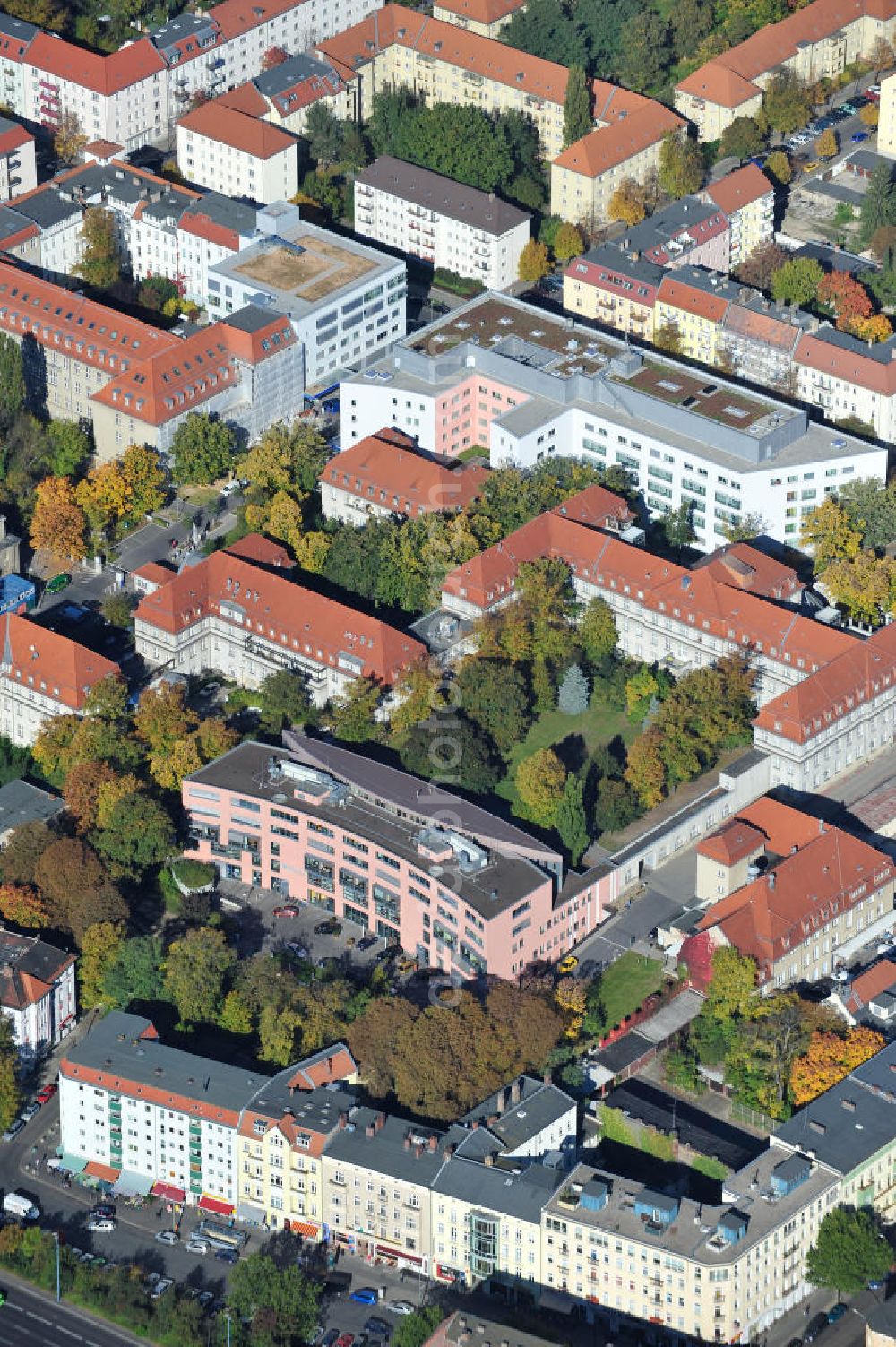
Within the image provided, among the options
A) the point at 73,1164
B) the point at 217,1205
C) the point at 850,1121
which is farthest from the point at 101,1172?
the point at 850,1121

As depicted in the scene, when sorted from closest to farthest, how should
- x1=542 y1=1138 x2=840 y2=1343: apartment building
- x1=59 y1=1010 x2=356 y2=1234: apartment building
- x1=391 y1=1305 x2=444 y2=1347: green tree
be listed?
x1=542 y1=1138 x2=840 y2=1343: apartment building
x1=391 y1=1305 x2=444 y2=1347: green tree
x1=59 y1=1010 x2=356 y2=1234: apartment building

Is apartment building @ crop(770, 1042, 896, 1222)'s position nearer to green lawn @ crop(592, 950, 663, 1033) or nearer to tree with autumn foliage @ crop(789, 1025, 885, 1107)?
tree with autumn foliage @ crop(789, 1025, 885, 1107)

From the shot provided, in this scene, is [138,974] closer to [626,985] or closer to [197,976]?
[197,976]

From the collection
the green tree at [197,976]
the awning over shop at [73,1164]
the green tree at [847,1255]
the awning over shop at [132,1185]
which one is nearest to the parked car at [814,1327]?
the green tree at [847,1255]

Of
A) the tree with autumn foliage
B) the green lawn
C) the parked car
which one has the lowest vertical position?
the parked car

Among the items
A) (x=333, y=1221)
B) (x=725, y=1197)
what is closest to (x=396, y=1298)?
(x=333, y=1221)

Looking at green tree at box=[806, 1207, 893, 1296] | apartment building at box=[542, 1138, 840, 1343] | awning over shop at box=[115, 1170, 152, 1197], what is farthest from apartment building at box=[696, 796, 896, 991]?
awning over shop at box=[115, 1170, 152, 1197]

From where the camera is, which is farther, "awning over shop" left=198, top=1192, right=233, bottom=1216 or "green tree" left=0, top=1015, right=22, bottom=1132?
"green tree" left=0, top=1015, right=22, bottom=1132
